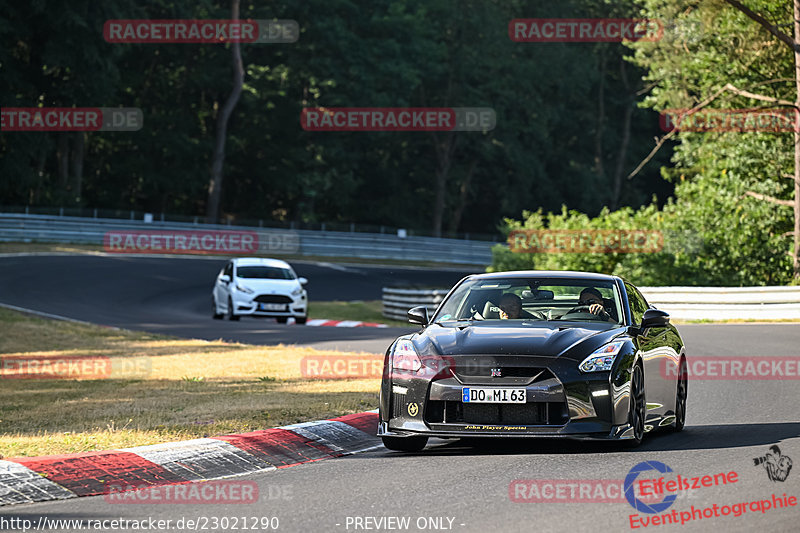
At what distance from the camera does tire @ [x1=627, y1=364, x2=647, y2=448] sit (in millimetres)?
9164

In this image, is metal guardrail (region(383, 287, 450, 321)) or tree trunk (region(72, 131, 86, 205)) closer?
metal guardrail (region(383, 287, 450, 321))

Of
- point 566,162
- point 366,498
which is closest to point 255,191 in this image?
point 566,162

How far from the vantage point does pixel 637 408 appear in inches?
367

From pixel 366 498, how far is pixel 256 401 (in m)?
5.14

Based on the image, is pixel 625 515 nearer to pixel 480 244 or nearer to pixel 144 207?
pixel 480 244

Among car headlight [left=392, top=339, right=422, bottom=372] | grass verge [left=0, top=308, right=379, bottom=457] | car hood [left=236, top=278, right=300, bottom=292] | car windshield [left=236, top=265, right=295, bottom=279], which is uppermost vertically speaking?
car windshield [left=236, top=265, right=295, bottom=279]

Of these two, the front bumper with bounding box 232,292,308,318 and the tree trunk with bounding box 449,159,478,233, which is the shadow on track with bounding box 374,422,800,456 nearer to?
the front bumper with bounding box 232,292,308,318

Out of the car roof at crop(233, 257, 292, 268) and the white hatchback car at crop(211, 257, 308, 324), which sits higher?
the car roof at crop(233, 257, 292, 268)

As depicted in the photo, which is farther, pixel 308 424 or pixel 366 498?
pixel 308 424

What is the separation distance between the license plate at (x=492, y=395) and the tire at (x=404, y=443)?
2.71ft

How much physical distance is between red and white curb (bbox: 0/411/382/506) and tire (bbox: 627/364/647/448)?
211cm

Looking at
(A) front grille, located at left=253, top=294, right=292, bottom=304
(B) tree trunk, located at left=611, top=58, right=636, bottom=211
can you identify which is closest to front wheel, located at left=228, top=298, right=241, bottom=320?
(A) front grille, located at left=253, top=294, right=292, bottom=304

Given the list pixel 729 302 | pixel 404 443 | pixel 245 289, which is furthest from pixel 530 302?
pixel 729 302

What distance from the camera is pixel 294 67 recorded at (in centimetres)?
6762
